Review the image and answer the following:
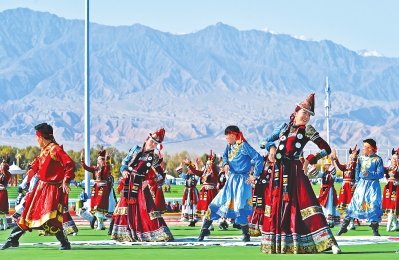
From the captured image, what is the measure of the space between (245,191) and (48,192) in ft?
12.4

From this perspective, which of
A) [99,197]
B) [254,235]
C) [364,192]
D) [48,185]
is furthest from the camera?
[99,197]

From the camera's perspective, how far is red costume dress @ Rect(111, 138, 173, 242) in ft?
52.2

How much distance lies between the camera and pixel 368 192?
18266mm

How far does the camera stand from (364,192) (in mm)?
18281

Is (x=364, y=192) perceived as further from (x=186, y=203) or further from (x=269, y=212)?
(x=186, y=203)

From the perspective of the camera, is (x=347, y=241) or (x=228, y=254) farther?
(x=347, y=241)

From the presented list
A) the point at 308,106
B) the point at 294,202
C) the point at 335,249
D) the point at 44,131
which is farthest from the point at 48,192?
the point at 335,249

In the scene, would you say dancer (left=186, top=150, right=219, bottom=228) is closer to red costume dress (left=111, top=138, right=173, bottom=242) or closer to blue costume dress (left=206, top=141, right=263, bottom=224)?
red costume dress (left=111, top=138, right=173, bottom=242)

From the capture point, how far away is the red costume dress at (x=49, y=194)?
539 inches

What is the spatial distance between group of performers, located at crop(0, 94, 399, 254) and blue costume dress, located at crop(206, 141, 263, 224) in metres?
0.02

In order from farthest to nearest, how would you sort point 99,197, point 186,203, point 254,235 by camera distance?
point 186,203
point 99,197
point 254,235

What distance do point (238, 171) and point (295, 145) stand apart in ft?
10.6

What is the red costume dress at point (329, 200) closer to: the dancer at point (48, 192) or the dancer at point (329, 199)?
the dancer at point (329, 199)

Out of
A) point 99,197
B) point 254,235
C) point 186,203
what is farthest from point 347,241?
point 186,203
